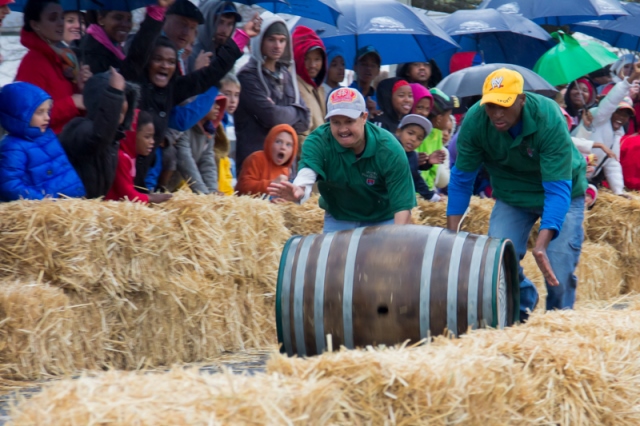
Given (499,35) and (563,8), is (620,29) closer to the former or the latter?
(563,8)

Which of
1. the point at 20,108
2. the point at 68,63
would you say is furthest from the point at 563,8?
the point at 20,108

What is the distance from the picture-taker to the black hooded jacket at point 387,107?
11414mm

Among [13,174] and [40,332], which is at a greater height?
[13,174]

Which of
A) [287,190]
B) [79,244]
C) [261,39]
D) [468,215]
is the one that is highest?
[261,39]

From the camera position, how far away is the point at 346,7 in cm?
1166

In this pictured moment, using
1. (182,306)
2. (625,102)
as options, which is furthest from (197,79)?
(625,102)

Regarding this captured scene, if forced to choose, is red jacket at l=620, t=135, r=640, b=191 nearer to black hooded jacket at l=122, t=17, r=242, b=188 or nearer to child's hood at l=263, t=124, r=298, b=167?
child's hood at l=263, t=124, r=298, b=167

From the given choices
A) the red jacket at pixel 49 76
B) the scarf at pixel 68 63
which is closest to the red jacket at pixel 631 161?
the scarf at pixel 68 63

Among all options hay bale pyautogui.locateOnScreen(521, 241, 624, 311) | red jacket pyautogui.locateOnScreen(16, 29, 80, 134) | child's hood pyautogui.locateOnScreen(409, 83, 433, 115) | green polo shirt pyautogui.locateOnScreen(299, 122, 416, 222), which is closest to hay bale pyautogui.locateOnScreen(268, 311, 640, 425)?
green polo shirt pyautogui.locateOnScreen(299, 122, 416, 222)

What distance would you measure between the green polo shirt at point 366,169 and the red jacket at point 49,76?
2069mm

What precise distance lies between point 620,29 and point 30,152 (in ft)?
36.3

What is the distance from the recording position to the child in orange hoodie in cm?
947

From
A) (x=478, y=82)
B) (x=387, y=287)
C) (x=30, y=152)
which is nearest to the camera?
(x=387, y=287)

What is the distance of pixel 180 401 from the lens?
351 centimetres
